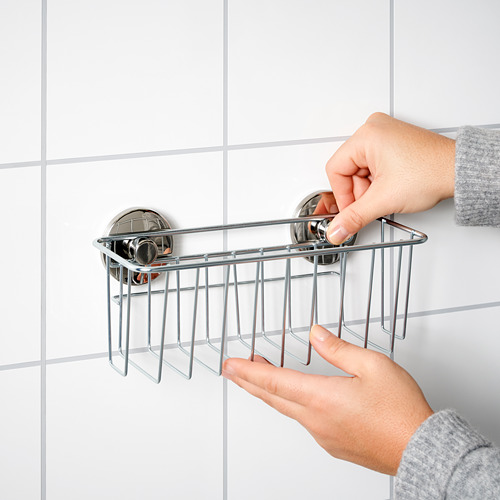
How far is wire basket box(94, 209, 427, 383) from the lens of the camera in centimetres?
76

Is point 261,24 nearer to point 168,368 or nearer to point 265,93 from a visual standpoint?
point 265,93

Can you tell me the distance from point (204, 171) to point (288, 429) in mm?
411

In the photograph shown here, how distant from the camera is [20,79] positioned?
0.70 m

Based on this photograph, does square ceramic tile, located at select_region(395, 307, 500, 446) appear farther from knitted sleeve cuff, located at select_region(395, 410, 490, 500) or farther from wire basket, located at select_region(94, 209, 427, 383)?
knitted sleeve cuff, located at select_region(395, 410, 490, 500)

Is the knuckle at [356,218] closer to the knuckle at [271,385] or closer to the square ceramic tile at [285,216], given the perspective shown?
the square ceramic tile at [285,216]

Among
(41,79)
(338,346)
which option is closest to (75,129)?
(41,79)

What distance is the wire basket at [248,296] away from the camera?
76 centimetres

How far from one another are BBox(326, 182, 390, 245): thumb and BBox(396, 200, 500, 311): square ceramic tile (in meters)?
0.13

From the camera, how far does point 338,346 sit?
0.72m

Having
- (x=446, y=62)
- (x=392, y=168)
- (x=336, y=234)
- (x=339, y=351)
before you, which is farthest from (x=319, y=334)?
(x=446, y=62)

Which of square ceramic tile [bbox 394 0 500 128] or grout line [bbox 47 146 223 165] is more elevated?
square ceramic tile [bbox 394 0 500 128]

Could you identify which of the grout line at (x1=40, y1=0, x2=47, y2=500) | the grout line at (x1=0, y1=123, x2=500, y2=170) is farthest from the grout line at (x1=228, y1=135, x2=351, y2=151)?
the grout line at (x1=40, y1=0, x2=47, y2=500)

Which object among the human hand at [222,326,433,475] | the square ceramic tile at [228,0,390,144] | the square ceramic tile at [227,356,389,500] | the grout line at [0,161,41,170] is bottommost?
the square ceramic tile at [227,356,389,500]

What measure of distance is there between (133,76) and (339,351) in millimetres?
424
